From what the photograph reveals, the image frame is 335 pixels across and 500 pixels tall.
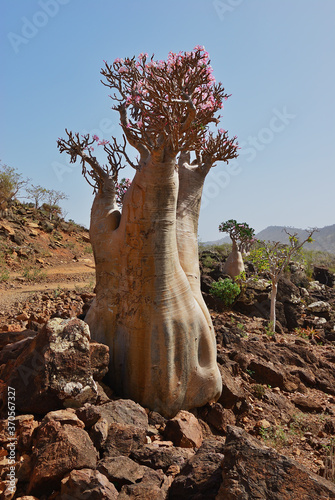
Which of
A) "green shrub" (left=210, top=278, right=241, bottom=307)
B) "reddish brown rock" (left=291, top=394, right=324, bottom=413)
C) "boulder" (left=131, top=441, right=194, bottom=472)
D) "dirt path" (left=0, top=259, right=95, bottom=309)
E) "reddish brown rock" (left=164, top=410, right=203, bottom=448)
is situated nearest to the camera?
"boulder" (left=131, top=441, right=194, bottom=472)

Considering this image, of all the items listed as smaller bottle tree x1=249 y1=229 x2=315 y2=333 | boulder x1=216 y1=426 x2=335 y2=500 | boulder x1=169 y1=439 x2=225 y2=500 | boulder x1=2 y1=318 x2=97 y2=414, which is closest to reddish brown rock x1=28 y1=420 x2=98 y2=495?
boulder x1=2 y1=318 x2=97 y2=414

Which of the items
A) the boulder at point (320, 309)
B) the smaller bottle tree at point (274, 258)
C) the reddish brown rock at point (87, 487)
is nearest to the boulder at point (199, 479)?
the reddish brown rock at point (87, 487)

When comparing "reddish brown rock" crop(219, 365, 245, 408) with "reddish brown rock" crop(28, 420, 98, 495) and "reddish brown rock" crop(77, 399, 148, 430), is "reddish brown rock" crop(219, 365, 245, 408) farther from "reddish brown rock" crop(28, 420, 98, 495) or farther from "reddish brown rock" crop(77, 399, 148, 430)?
"reddish brown rock" crop(28, 420, 98, 495)

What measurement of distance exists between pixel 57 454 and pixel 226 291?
871cm

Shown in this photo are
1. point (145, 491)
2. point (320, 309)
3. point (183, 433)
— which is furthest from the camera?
point (320, 309)

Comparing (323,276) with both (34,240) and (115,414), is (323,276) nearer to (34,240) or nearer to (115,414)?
(34,240)

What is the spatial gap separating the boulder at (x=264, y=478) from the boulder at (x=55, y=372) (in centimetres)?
142

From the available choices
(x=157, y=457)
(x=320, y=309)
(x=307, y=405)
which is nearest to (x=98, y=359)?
(x=157, y=457)

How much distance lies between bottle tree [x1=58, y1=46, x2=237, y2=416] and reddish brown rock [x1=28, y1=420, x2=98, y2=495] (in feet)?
4.48

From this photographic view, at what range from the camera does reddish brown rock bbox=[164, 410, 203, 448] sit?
295cm

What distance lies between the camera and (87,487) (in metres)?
1.93

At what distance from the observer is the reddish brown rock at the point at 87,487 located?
1870 mm

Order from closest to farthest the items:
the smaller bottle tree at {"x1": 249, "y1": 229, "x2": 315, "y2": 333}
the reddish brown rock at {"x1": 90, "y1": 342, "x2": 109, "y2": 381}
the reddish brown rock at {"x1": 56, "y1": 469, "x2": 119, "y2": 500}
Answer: the reddish brown rock at {"x1": 56, "y1": 469, "x2": 119, "y2": 500} < the reddish brown rock at {"x1": 90, "y1": 342, "x2": 109, "y2": 381} < the smaller bottle tree at {"x1": 249, "y1": 229, "x2": 315, "y2": 333}

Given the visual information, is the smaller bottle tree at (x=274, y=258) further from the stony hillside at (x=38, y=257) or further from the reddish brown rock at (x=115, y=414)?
the reddish brown rock at (x=115, y=414)
